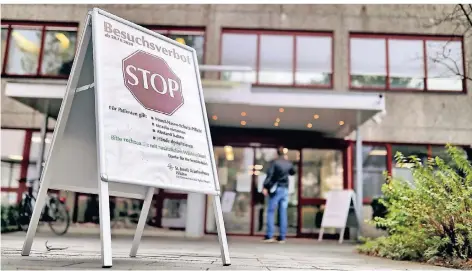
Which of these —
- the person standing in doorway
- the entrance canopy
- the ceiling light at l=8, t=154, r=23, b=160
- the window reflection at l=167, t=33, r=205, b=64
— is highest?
the window reflection at l=167, t=33, r=205, b=64

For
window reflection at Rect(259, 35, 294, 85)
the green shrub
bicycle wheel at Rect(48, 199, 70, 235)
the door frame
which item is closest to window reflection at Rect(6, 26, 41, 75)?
bicycle wheel at Rect(48, 199, 70, 235)

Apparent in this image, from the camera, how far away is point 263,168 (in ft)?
35.6

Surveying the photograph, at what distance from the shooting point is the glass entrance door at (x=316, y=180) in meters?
10.6

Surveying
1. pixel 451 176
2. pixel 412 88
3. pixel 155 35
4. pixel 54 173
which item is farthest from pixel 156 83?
pixel 412 88

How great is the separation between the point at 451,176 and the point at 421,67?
775cm

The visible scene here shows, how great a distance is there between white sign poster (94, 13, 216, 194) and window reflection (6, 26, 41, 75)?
946cm

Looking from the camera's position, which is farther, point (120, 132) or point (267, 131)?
point (267, 131)

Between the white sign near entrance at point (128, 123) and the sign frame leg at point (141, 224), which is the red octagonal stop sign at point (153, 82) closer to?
the white sign near entrance at point (128, 123)

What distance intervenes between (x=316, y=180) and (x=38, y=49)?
7910 mm

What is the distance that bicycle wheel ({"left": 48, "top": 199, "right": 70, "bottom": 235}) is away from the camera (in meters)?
8.52

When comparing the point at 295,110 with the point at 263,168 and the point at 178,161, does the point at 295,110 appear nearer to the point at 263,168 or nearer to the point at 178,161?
the point at 263,168

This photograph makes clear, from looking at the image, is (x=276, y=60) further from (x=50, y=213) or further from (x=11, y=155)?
(x=11, y=155)

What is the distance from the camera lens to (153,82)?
11.7ft

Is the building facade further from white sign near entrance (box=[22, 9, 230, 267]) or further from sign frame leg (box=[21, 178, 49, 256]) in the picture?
sign frame leg (box=[21, 178, 49, 256])
